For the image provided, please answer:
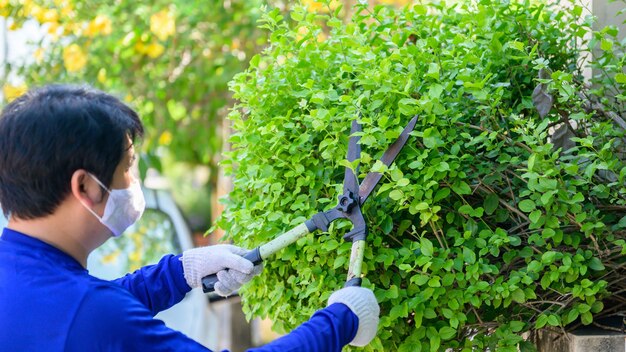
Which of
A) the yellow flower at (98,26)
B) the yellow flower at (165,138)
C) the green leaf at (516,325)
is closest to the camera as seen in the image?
the green leaf at (516,325)

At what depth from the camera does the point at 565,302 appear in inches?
77.8

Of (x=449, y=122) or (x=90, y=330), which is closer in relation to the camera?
(x=90, y=330)

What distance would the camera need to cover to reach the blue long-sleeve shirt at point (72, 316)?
1.52 meters

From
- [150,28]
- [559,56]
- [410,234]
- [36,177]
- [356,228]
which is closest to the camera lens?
[36,177]

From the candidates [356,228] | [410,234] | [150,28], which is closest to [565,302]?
[410,234]

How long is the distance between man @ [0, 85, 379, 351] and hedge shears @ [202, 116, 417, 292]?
0.10 meters

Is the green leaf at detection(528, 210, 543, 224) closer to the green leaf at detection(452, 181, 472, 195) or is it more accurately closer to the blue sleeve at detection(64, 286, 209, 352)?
the green leaf at detection(452, 181, 472, 195)

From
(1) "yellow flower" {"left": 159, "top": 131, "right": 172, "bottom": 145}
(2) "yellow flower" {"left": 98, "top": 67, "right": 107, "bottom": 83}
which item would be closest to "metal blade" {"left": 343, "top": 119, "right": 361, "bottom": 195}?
(2) "yellow flower" {"left": 98, "top": 67, "right": 107, "bottom": 83}

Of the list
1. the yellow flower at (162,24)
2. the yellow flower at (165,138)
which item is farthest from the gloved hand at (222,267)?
the yellow flower at (165,138)

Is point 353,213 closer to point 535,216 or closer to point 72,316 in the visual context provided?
point 535,216

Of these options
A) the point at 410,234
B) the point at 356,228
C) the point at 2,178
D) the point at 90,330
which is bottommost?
the point at 410,234

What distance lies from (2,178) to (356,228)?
74 centimetres

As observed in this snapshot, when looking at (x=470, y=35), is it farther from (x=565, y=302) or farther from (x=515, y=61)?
(x=565, y=302)

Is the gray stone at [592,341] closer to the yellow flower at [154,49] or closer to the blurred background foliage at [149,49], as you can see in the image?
the blurred background foliage at [149,49]
